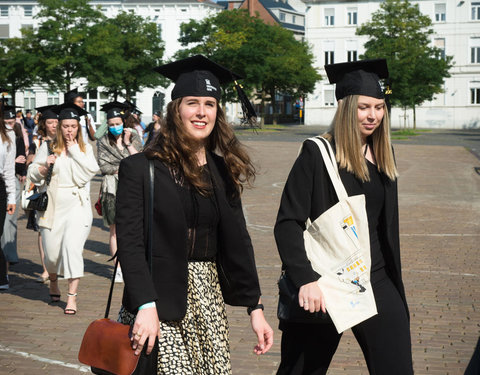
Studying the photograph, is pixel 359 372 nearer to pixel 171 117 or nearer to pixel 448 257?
pixel 171 117

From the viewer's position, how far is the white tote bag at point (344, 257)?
3674 mm

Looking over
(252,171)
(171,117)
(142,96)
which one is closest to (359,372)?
(252,171)

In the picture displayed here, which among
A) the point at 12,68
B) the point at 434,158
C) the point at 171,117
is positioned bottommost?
the point at 434,158

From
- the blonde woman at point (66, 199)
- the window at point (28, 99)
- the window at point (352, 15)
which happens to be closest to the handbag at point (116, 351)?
the blonde woman at point (66, 199)

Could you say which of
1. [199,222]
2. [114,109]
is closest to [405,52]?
[114,109]

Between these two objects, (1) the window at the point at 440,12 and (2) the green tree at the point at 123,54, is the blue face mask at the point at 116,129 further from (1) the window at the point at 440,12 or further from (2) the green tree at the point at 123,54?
(1) the window at the point at 440,12

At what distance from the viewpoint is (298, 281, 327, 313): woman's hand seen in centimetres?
363

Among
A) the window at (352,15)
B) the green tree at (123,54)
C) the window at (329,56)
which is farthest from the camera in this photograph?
the window at (329,56)

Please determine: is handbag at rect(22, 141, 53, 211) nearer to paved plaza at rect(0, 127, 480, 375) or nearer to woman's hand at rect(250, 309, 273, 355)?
paved plaza at rect(0, 127, 480, 375)

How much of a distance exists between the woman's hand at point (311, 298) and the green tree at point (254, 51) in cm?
5906

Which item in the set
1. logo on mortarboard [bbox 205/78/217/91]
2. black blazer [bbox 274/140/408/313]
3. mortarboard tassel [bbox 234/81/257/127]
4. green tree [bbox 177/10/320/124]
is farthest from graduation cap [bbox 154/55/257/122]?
green tree [bbox 177/10/320/124]

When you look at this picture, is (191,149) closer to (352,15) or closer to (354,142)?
(354,142)

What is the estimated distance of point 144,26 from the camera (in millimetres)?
73250

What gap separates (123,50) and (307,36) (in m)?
22.1
